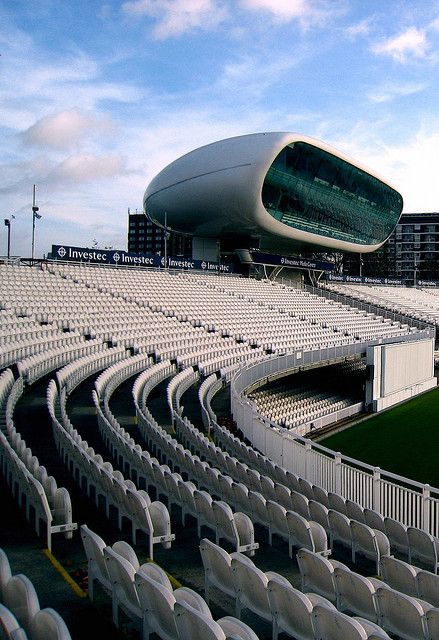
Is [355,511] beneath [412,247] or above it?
beneath

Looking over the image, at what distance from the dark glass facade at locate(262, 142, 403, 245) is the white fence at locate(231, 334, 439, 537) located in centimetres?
3192

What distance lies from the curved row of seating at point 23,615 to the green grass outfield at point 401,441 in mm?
12981

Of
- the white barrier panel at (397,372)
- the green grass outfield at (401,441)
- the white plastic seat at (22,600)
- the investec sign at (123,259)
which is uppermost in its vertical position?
the investec sign at (123,259)

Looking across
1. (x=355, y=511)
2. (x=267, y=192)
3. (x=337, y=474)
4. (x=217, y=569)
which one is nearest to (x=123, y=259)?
(x=267, y=192)

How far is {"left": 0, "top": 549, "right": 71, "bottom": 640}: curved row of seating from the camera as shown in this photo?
12.6 ft

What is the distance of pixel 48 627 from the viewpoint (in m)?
3.98

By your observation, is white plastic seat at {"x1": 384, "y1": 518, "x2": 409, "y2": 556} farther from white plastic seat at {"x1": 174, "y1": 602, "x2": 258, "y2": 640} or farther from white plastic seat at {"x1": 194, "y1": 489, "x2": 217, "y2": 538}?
white plastic seat at {"x1": 174, "y1": 602, "x2": 258, "y2": 640}

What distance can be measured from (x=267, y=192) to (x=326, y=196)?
795 centimetres

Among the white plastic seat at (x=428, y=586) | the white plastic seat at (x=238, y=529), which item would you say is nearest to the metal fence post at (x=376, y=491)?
the white plastic seat at (x=238, y=529)

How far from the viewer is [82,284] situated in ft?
101

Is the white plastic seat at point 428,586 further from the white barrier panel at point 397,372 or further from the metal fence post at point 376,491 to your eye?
the white barrier panel at point 397,372

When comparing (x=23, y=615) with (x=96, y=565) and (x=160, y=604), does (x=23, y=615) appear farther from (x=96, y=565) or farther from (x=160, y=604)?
(x=96, y=565)

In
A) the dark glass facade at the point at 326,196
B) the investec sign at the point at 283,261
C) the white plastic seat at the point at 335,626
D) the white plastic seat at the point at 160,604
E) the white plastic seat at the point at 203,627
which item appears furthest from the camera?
the investec sign at the point at 283,261

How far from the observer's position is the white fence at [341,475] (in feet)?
29.2
